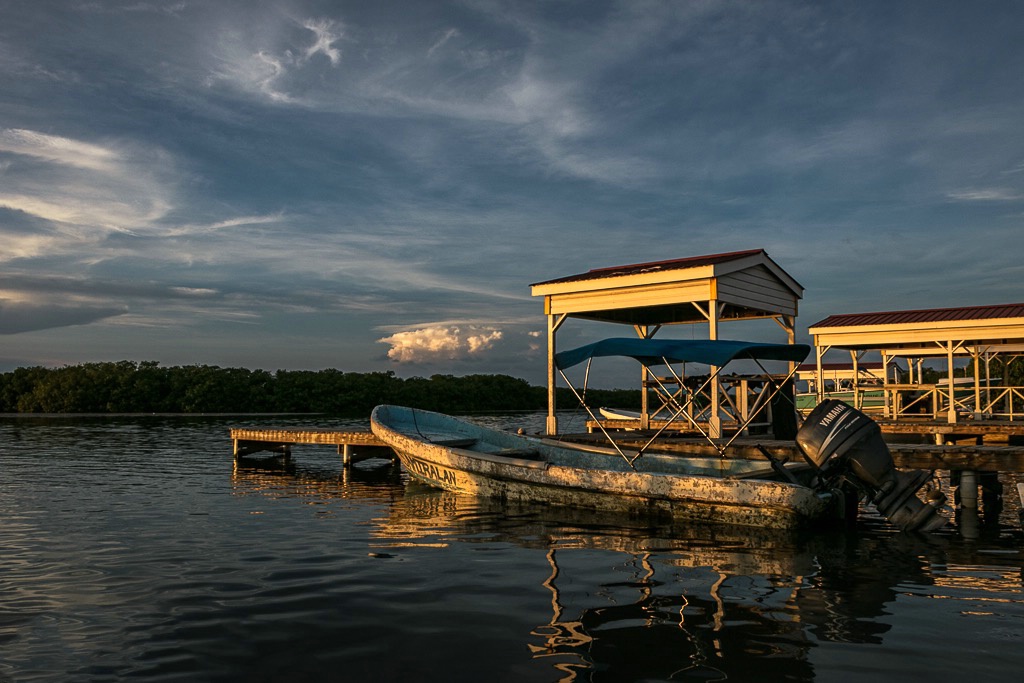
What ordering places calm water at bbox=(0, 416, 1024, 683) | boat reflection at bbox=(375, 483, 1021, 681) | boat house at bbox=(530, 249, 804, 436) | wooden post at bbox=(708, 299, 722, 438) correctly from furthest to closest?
boat house at bbox=(530, 249, 804, 436) → wooden post at bbox=(708, 299, 722, 438) → boat reflection at bbox=(375, 483, 1021, 681) → calm water at bbox=(0, 416, 1024, 683)

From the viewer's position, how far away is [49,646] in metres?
6.50

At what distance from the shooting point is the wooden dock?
22791mm

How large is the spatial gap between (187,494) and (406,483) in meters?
5.37

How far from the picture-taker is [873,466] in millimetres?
11367

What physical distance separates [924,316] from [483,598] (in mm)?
25261

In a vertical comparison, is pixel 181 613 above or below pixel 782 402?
below

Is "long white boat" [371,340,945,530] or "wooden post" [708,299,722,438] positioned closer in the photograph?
"long white boat" [371,340,945,530]

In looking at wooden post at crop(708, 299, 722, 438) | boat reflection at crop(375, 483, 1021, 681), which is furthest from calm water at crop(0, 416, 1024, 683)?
wooden post at crop(708, 299, 722, 438)

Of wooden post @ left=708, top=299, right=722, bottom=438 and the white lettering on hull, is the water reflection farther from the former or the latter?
wooden post @ left=708, top=299, right=722, bottom=438

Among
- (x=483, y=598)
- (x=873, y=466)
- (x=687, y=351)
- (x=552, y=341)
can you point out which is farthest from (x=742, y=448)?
(x=483, y=598)

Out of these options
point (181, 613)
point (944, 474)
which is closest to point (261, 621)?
point (181, 613)

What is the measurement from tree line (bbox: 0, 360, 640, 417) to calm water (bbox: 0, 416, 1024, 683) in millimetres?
60423

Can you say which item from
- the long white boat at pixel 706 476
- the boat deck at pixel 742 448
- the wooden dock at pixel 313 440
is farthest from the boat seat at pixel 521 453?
the wooden dock at pixel 313 440

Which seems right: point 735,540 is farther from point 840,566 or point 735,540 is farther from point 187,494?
point 187,494
